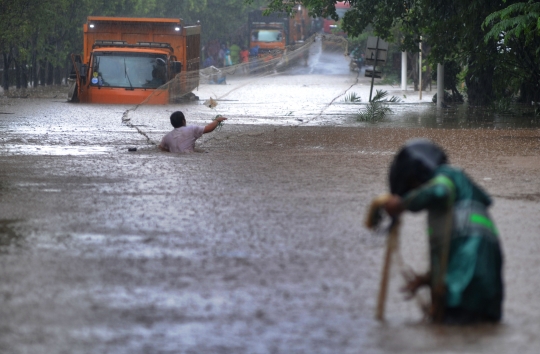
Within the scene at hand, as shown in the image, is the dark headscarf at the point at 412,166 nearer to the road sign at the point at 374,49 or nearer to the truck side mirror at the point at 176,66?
the truck side mirror at the point at 176,66

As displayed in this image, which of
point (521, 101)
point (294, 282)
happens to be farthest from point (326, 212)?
point (521, 101)

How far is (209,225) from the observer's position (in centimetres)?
876

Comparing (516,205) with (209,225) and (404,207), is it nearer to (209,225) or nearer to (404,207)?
(209,225)

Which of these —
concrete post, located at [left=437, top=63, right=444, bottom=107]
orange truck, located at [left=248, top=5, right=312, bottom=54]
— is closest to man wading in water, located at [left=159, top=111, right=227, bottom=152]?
concrete post, located at [left=437, top=63, right=444, bottom=107]

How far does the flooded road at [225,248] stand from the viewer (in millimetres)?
5344

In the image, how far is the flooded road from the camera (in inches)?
210

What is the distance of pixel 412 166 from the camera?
17.3 feet

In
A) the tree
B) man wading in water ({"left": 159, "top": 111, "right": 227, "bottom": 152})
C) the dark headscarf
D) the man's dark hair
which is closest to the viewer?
the dark headscarf

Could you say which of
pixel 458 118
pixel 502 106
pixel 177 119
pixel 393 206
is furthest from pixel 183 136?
pixel 502 106

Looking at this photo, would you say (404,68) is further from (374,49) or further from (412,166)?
(412,166)

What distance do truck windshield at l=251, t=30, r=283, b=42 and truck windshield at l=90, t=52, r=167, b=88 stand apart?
3282 cm

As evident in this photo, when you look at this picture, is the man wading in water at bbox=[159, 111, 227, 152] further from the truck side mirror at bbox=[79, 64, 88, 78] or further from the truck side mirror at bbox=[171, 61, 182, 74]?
the truck side mirror at bbox=[171, 61, 182, 74]

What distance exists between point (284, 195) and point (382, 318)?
5042 mm

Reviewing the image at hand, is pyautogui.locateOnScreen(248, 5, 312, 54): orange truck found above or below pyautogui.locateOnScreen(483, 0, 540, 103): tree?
above
